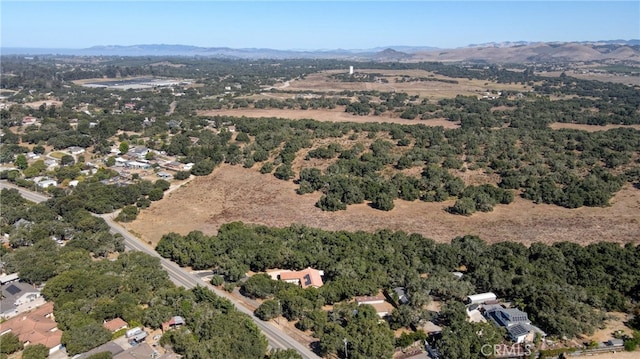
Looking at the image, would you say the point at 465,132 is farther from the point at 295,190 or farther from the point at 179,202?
the point at 179,202

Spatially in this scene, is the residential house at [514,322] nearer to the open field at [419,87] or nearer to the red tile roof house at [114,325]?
the red tile roof house at [114,325]

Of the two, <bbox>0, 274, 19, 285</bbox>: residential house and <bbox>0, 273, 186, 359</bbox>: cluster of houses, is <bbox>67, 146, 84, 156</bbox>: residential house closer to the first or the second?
<bbox>0, 274, 19, 285</bbox>: residential house

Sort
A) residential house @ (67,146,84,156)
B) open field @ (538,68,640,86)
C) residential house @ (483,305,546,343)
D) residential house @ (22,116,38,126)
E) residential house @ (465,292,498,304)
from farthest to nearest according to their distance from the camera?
open field @ (538,68,640,86)
residential house @ (22,116,38,126)
residential house @ (67,146,84,156)
residential house @ (465,292,498,304)
residential house @ (483,305,546,343)

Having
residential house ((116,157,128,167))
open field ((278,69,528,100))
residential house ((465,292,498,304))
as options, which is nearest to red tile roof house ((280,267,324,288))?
residential house ((465,292,498,304))

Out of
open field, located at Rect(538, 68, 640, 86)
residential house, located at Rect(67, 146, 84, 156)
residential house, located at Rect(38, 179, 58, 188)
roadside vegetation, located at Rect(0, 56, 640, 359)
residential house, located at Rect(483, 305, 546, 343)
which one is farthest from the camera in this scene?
open field, located at Rect(538, 68, 640, 86)

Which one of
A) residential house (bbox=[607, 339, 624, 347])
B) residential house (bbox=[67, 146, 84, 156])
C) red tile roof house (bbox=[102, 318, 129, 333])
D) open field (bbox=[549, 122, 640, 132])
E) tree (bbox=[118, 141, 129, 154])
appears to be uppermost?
open field (bbox=[549, 122, 640, 132])

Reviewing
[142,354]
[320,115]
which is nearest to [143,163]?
[320,115]

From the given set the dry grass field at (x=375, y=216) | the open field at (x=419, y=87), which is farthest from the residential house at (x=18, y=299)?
the open field at (x=419, y=87)
